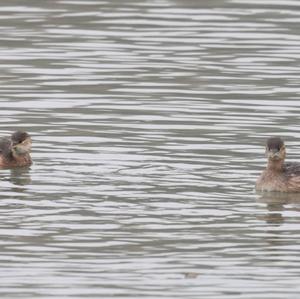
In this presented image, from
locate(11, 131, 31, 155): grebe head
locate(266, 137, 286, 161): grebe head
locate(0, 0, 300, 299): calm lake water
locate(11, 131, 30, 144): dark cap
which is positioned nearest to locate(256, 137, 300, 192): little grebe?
locate(266, 137, 286, 161): grebe head

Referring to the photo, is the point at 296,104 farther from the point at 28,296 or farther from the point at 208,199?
the point at 28,296

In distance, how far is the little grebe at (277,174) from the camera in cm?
1803

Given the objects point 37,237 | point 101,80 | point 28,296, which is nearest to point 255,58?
point 101,80

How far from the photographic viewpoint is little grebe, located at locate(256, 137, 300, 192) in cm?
1803

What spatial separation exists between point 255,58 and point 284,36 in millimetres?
2460

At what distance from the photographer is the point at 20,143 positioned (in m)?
19.4

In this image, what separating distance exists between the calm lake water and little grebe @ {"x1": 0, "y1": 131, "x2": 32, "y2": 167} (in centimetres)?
18

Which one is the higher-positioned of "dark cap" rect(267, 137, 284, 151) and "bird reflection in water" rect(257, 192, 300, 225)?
"dark cap" rect(267, 137, 284, 151)

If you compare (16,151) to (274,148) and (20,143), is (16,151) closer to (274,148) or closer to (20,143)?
(20,143)

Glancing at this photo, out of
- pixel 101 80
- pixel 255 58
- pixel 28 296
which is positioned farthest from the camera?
pixel 255 58

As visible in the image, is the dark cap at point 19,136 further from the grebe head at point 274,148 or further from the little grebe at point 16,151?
the grebe head at point 274,148

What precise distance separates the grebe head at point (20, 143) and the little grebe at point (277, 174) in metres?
3.11

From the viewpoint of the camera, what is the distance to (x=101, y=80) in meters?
25.5

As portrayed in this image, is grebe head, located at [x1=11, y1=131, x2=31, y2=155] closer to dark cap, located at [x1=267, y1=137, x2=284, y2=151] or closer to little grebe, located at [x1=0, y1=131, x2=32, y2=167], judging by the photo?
little grebe, located at [x1=0, y1=131, x2=32, y2=167]
